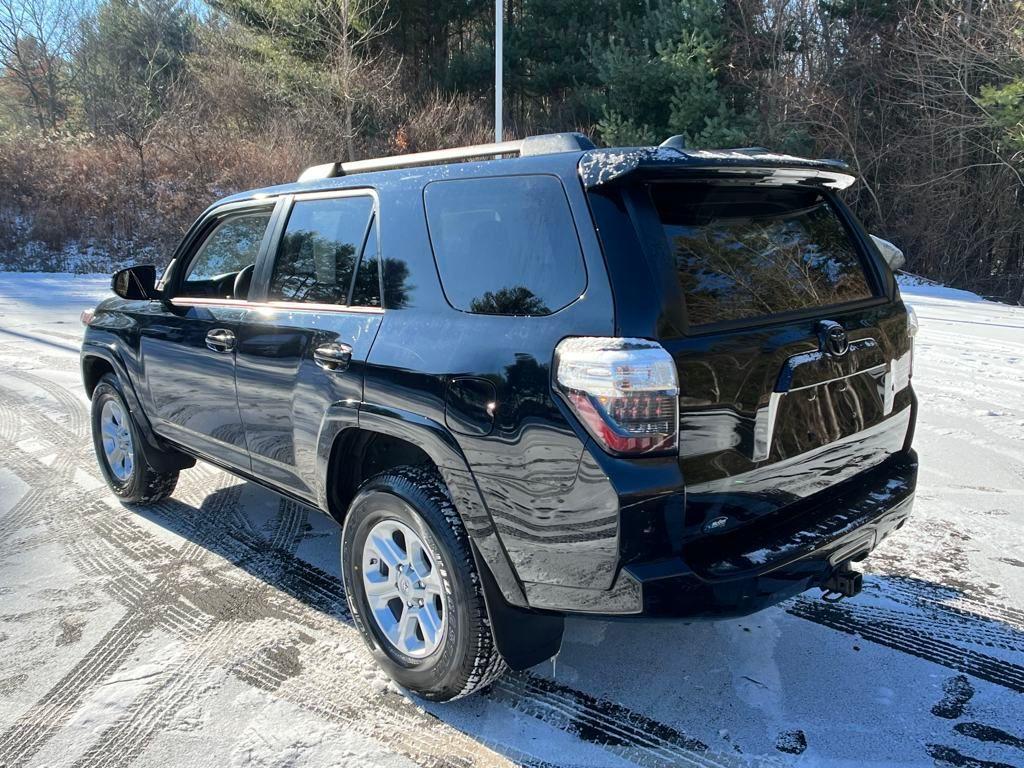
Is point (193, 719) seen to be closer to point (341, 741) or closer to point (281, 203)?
point (341, 741)

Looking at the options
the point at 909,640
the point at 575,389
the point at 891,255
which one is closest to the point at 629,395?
the point at 575,389

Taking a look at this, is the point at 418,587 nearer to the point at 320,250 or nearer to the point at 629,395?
the point at 629,395

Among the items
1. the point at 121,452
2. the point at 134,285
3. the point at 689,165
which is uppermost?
the point at 689,165

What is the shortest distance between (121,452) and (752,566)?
3.90 metres

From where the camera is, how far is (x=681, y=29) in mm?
18016

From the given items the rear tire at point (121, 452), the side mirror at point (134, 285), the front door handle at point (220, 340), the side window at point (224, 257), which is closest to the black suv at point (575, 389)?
the front door handle at point (220, 340)

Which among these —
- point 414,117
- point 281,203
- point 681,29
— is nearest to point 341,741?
point 281,203

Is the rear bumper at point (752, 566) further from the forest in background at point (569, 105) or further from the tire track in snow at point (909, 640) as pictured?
the forest in background at point (569, 105)

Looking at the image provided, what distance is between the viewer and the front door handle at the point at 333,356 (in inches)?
109

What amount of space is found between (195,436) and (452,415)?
2.06m

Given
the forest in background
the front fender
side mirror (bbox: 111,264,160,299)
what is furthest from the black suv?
the forest in background

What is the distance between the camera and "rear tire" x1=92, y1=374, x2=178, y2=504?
4.32 m

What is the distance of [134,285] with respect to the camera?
13.2ft

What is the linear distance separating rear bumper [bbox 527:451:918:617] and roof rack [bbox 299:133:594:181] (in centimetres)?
132
